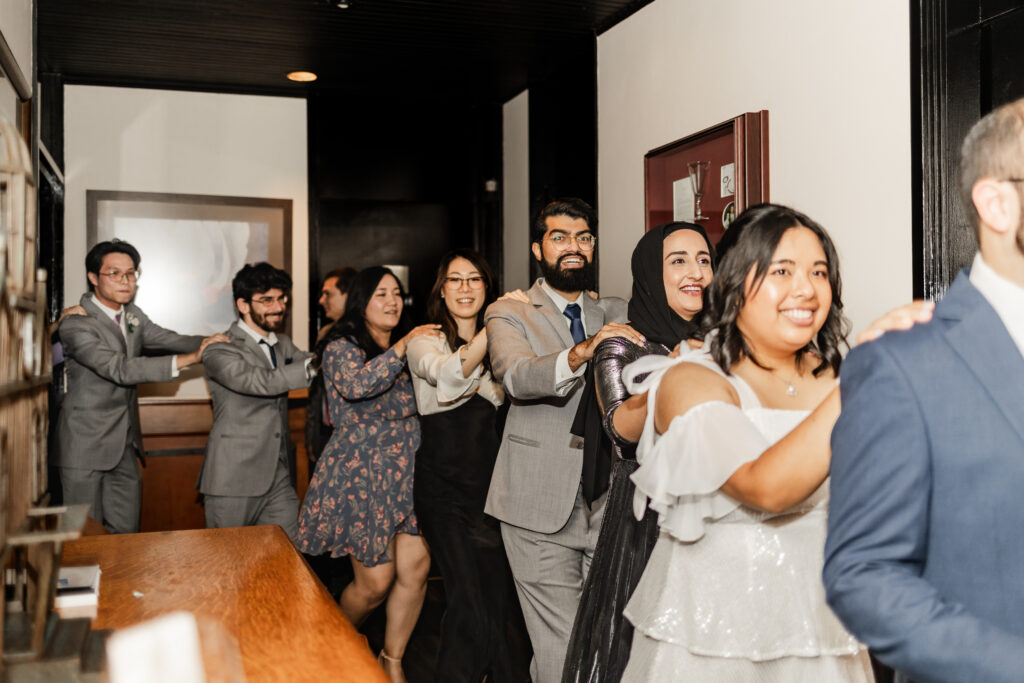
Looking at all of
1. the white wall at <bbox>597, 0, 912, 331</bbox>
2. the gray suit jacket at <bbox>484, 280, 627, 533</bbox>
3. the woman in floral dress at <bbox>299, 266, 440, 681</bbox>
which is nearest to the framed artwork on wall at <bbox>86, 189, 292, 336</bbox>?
the woman in floral dress at <bbox>299, 266, 440, 681</bbox>

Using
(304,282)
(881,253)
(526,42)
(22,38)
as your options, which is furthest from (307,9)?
(881,253)

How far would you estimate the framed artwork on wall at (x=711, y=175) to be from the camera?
3379 millimetres

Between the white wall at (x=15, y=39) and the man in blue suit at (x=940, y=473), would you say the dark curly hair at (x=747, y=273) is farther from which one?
the white wall at (x=15, y=39)

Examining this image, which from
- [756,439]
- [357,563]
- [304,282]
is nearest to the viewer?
[756,439]

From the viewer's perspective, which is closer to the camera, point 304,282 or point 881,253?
point 881,253

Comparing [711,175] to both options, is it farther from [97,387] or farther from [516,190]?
[97,387]

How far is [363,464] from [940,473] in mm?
2958

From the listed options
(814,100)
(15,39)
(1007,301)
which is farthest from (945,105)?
(15,39)

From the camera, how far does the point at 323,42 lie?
5.01 m


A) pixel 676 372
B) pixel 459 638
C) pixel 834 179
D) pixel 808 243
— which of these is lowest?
pixel 459 638

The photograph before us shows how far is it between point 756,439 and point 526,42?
3.86m

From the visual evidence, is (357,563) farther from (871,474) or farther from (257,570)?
(871,474)

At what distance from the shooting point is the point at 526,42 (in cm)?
495

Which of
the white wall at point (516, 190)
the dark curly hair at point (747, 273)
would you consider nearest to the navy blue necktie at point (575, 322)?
the dark curly hair at point (747, 273)
